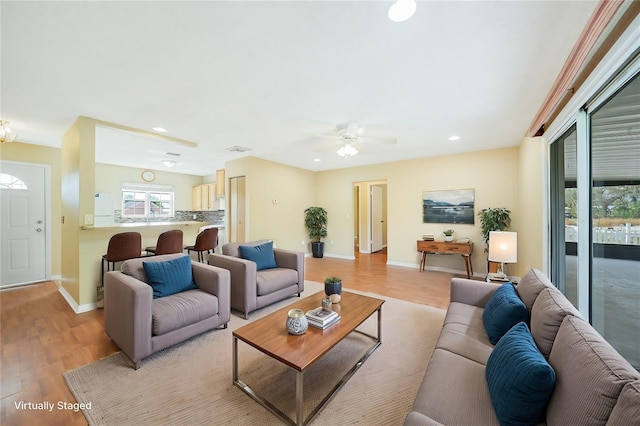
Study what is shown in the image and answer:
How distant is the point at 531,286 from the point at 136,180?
847cm

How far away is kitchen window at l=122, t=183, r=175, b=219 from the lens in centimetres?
669

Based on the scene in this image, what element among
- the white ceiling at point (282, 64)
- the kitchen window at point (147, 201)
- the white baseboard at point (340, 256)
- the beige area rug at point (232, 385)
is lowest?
the beige area rug at point (232, 385)

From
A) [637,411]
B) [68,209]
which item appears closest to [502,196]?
[637,411]

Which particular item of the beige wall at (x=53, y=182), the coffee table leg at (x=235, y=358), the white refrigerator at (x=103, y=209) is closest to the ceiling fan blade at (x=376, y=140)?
the coffee table leg at (x=235, y=358)

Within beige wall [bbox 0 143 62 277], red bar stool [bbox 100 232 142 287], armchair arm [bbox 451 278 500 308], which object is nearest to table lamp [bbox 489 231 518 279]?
armchair arm [bbox 451 278 500 308]

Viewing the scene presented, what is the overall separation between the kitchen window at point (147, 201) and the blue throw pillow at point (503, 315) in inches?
322

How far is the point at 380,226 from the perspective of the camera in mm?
8047

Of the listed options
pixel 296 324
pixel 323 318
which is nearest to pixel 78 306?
pixel 296 324

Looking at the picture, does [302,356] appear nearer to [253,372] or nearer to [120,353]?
[253,372]

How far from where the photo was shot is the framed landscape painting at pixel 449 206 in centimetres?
496

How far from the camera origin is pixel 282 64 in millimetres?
2029

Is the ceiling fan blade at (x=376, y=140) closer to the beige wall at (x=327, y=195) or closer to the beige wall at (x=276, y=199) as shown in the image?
the beige wall at (x=327, y=195)

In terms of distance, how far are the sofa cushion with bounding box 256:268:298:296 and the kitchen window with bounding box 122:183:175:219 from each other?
5.68 meters

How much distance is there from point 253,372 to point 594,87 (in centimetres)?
334
